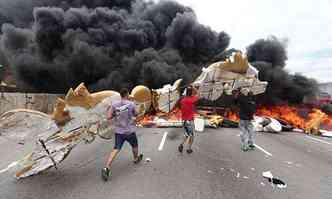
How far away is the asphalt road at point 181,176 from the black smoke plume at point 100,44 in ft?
57.2

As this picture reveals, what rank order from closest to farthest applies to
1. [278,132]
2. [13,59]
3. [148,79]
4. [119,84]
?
1. [278,132]
2. [148,79]
3. [119,84]
4. [13,59]

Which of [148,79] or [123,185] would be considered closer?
[123,185]

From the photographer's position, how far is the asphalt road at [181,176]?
5.41 m

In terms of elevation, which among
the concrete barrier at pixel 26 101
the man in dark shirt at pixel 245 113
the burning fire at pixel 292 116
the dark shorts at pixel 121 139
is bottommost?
the concrete barrier at pixel 26 101

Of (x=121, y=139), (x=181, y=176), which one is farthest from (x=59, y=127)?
(x=181, y=176)

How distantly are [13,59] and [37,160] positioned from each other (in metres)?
27.9

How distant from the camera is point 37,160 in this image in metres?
6.71

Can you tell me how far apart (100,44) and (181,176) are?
25.4 m

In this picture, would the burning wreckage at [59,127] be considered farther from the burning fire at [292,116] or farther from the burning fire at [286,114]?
the burning fire at [286,114]

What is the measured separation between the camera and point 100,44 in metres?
30.3

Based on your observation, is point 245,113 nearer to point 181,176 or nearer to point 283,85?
point 181,176

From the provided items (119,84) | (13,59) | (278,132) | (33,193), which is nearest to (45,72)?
(13,59)

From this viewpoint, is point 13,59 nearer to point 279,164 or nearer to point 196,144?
point 196,144

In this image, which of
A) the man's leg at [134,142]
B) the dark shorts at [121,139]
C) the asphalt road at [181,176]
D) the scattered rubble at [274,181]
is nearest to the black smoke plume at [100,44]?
the asphalt road at [181,176]
